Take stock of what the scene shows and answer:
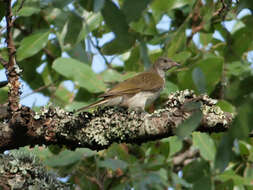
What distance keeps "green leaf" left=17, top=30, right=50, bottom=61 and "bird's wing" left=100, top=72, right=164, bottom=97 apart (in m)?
0.95

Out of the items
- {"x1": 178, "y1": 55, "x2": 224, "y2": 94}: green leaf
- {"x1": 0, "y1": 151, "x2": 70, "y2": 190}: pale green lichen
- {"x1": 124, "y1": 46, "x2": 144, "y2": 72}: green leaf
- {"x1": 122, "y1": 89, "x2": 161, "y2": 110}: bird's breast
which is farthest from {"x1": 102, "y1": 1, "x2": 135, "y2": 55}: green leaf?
{"x1": 124, "y1": 46, "x2": 144, "y2": 72}: green leaf

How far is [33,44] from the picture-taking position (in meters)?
4.68

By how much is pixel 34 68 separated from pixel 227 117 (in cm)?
333

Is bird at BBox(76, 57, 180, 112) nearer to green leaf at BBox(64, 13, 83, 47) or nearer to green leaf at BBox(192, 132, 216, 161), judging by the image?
green leaf at BBox(192, 132, 216, 161)

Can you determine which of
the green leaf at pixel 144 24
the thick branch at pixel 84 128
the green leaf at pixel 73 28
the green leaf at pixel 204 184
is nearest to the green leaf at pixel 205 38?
the green leaf at pixel 144 24

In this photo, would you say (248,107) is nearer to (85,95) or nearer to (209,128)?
(209,128)

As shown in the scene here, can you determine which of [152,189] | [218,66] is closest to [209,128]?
[152,189]

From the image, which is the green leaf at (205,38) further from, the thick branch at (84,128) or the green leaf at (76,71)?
the thick branch at (84,128)

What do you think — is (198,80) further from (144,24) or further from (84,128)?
(84,128)

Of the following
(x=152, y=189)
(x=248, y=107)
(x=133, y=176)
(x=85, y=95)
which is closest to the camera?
(x=248, y=107)

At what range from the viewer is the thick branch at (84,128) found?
112 inches

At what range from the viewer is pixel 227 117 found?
3160 millimetres

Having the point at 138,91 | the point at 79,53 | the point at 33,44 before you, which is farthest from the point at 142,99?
the point at 79,53

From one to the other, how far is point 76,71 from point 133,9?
3.01 meters
